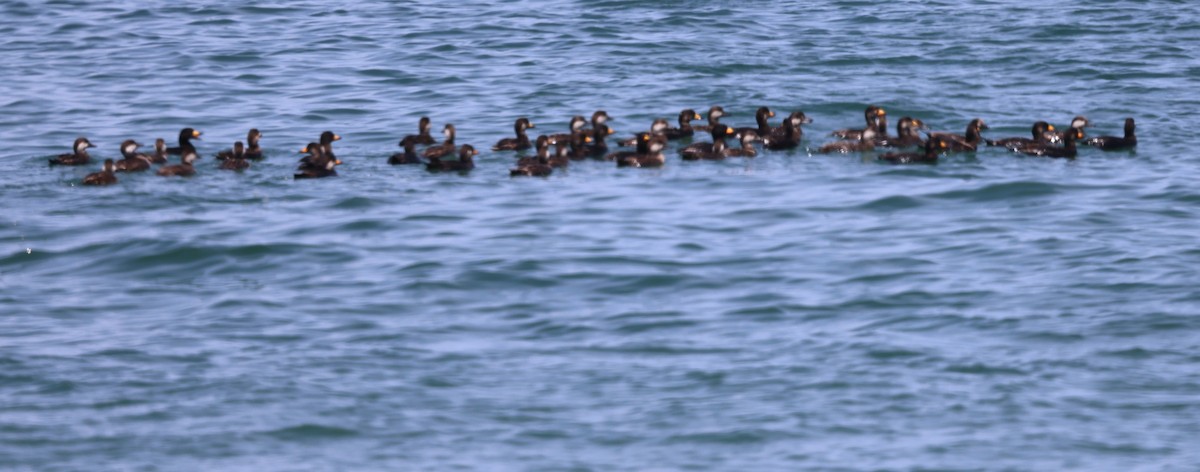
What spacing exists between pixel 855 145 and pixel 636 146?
2.28 m

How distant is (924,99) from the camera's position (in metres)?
22.0

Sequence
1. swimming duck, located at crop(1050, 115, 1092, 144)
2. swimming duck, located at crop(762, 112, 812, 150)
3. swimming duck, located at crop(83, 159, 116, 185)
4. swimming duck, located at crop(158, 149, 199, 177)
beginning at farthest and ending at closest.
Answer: swimming duck, located at crop(762, 112, 812, 150)
swimming duck, located at crop(1050, 115, 1092, 144)
swimming duck, located at crop(158, 149, 199, 177)
swimming duck, located at crop(83, 159, 116, 185)

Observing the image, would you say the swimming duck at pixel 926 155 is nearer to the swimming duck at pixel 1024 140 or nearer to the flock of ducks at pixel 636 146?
the flock of ducks at pixel 636 146

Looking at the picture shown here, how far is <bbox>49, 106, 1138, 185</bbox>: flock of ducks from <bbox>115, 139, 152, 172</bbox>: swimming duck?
0.01m

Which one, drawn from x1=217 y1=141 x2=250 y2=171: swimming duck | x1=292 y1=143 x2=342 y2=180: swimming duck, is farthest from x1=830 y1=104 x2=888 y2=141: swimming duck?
x1=217 y1=141 x2=250 y2=171: swimming duck

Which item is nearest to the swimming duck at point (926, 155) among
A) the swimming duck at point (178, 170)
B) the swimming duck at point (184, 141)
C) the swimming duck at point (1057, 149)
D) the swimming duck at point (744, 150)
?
the swimming duck at point (1057, 149)

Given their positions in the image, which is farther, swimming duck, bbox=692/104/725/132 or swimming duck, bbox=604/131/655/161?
swimming duck, bbox=692/104/725/132

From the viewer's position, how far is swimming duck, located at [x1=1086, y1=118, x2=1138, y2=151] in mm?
19094

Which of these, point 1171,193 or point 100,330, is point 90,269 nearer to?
point 100,330

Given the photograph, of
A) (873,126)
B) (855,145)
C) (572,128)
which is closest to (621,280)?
(572,128)

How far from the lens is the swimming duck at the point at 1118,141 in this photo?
62.6 feet

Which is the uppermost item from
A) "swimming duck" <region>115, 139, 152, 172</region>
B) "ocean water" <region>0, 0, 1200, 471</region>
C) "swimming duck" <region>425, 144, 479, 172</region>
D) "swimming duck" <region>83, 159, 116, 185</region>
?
"swimming duck" <region>115, 139, 152, 172</region>

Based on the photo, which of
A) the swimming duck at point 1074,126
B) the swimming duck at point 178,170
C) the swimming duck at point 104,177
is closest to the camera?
the swimming duck at point 104,177

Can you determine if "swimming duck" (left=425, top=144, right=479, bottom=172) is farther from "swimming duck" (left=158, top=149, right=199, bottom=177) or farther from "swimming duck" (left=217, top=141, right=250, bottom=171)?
"swimming duck" (left=158, top=149, right=199, bottom=177)
